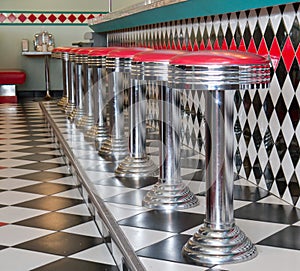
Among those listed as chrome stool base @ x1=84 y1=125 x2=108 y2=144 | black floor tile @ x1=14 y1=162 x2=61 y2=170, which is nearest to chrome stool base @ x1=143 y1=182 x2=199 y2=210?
black floor tile @ x1=14 y1=162 x2=61 y2=170

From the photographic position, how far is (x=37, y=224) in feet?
9.93

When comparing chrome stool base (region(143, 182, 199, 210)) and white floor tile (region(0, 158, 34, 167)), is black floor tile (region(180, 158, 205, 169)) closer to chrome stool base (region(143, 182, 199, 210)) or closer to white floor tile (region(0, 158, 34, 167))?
chrome stool base (region(143, 182, 199, 210))

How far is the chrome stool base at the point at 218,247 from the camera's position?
215 centimetres

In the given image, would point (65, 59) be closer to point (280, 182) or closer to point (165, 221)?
point (280, 182)

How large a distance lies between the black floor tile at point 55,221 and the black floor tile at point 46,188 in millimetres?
491

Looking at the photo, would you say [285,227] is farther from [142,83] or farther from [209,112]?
[142,83]

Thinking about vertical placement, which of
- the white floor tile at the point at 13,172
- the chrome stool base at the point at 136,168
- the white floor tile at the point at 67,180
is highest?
the chrome stool base at the point at 136,168

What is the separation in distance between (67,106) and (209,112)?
459 centimetres

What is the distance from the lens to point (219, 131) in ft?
7.18

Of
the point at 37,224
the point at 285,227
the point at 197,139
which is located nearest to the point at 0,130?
the point at 197,139

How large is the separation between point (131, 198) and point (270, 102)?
0.84 meters

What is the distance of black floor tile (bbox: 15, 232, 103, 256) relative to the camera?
2.64 meters

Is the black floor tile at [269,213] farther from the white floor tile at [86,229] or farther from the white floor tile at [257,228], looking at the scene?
the white floor tile at [86,229]

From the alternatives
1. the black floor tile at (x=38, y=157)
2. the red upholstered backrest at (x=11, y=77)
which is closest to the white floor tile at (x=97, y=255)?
the black floor tile at (x=38, y=157)
